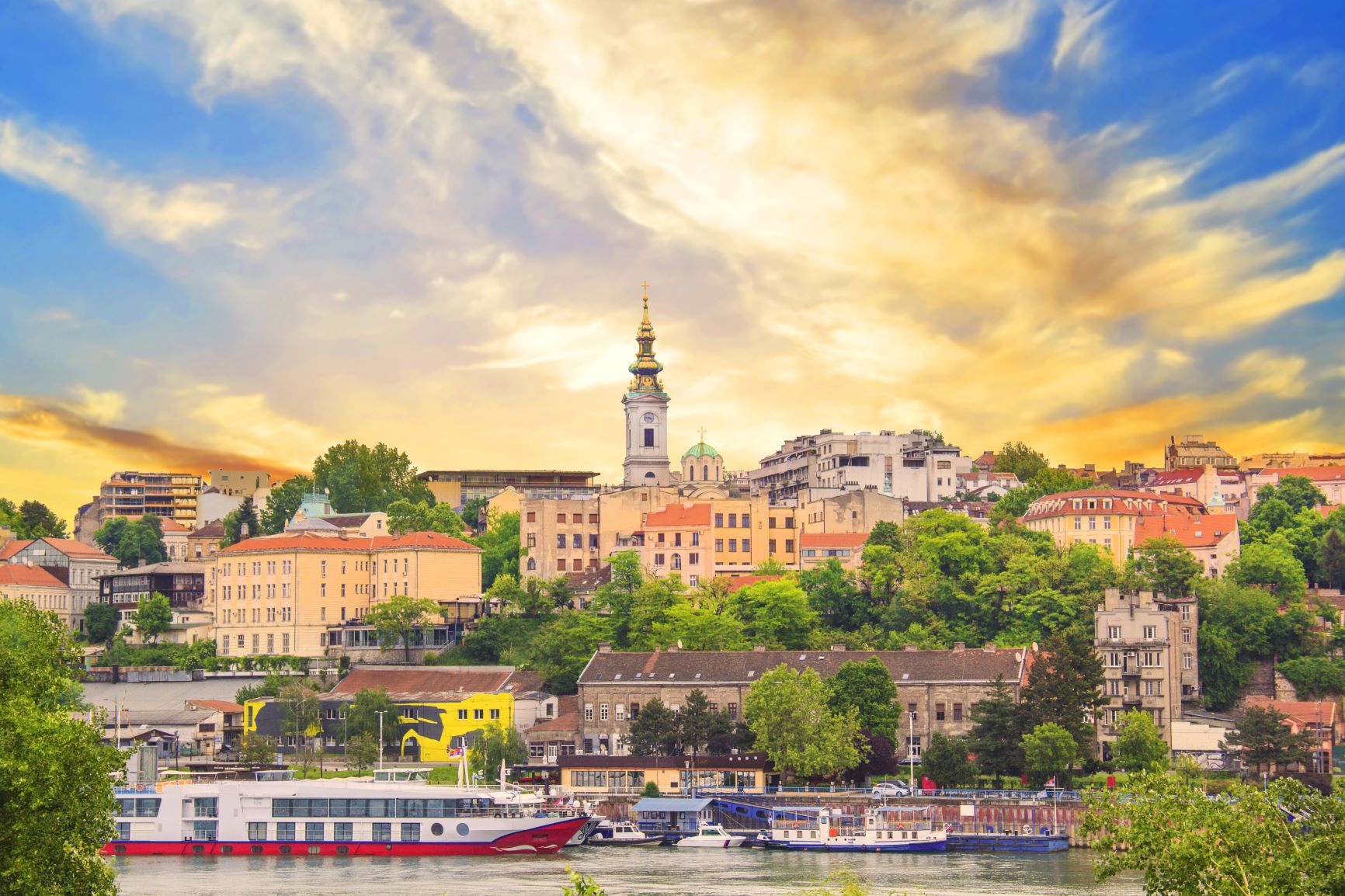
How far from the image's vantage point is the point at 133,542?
5881 inches

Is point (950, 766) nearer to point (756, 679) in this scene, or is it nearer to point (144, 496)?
point (756, 679)

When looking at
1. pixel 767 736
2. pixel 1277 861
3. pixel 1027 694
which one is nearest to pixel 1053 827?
pixel 1027 694

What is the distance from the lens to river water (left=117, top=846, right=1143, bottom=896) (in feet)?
200

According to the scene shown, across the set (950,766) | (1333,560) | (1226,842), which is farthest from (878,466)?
(1226,842)

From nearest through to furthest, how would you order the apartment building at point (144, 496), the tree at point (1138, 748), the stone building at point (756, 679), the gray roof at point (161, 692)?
the tree at point (1138, 748) < the stone building at point (756, 679) < the gray roof at point (161, 692) < the apartment building at point (144, 496)

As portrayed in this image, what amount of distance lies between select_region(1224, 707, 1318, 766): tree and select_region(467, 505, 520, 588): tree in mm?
52318

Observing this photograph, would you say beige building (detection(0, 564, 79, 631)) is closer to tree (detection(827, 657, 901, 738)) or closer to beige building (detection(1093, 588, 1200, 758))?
tree (detection(827, 657, 901, 738))

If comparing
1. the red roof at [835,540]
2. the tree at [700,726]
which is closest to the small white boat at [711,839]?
the tree at [700,726]

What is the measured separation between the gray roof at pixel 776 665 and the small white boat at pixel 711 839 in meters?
11.7

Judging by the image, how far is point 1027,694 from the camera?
79.9 metres

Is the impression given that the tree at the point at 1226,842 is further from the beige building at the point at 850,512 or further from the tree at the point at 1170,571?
the beige building at the point at 850,512

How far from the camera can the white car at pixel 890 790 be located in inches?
3078

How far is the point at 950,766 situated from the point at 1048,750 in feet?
14.6

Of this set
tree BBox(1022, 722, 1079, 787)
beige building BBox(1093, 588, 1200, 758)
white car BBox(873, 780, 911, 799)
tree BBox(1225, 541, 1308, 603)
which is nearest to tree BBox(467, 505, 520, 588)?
beige building BBox(1093, 588, 1200, 758)
